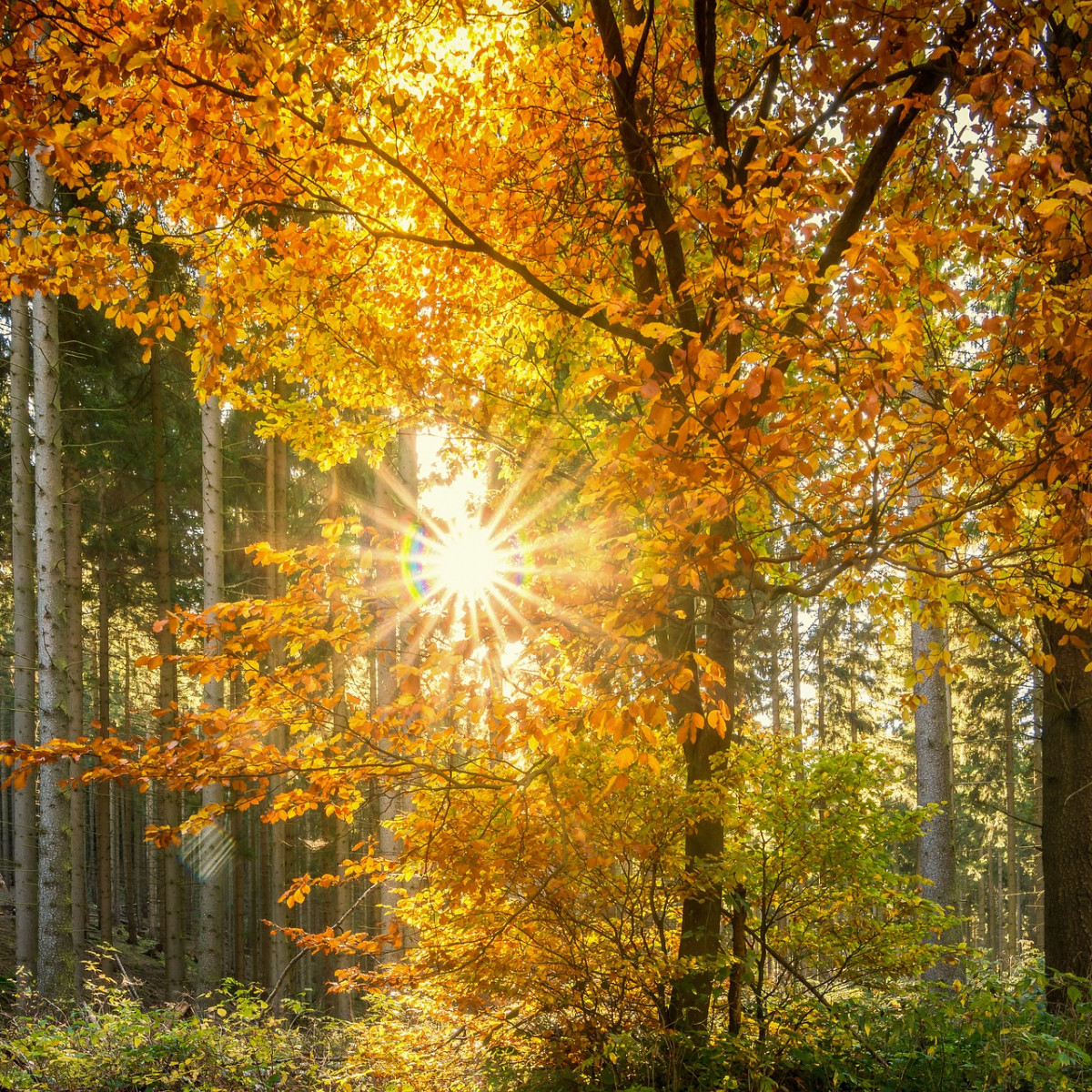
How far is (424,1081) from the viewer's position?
4.74 m

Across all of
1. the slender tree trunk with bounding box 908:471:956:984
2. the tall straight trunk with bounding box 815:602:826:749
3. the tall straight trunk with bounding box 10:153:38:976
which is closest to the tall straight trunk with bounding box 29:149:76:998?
the tall straight trunk with bounding box 10:153:38:976

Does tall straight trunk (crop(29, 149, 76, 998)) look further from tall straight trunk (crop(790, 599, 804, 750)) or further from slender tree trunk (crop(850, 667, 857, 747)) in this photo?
slender tree trunk (crop(850, 667, 857, 747))

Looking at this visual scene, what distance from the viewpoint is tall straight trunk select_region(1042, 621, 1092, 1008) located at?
217 inches

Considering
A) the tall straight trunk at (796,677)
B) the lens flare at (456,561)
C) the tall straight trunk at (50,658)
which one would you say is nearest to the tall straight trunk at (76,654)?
the tall straight trunk at (50,658)

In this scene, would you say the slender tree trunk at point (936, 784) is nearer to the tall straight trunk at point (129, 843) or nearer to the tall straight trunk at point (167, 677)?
the tall straight trunk at point (167, 677)

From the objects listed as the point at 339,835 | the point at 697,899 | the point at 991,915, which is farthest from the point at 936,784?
the point at 991,915

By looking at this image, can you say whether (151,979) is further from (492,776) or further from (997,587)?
(997,587)

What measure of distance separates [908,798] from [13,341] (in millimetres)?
18975

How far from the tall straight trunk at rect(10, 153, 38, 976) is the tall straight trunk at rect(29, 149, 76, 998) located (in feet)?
1.36

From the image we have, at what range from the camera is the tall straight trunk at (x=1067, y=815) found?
5508 mm

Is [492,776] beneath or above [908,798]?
above

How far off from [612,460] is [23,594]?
25.7 feet

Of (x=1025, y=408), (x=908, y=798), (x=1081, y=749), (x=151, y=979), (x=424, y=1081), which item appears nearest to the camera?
(x=1025, y=408)

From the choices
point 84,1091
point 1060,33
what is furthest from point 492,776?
point 1060,33
